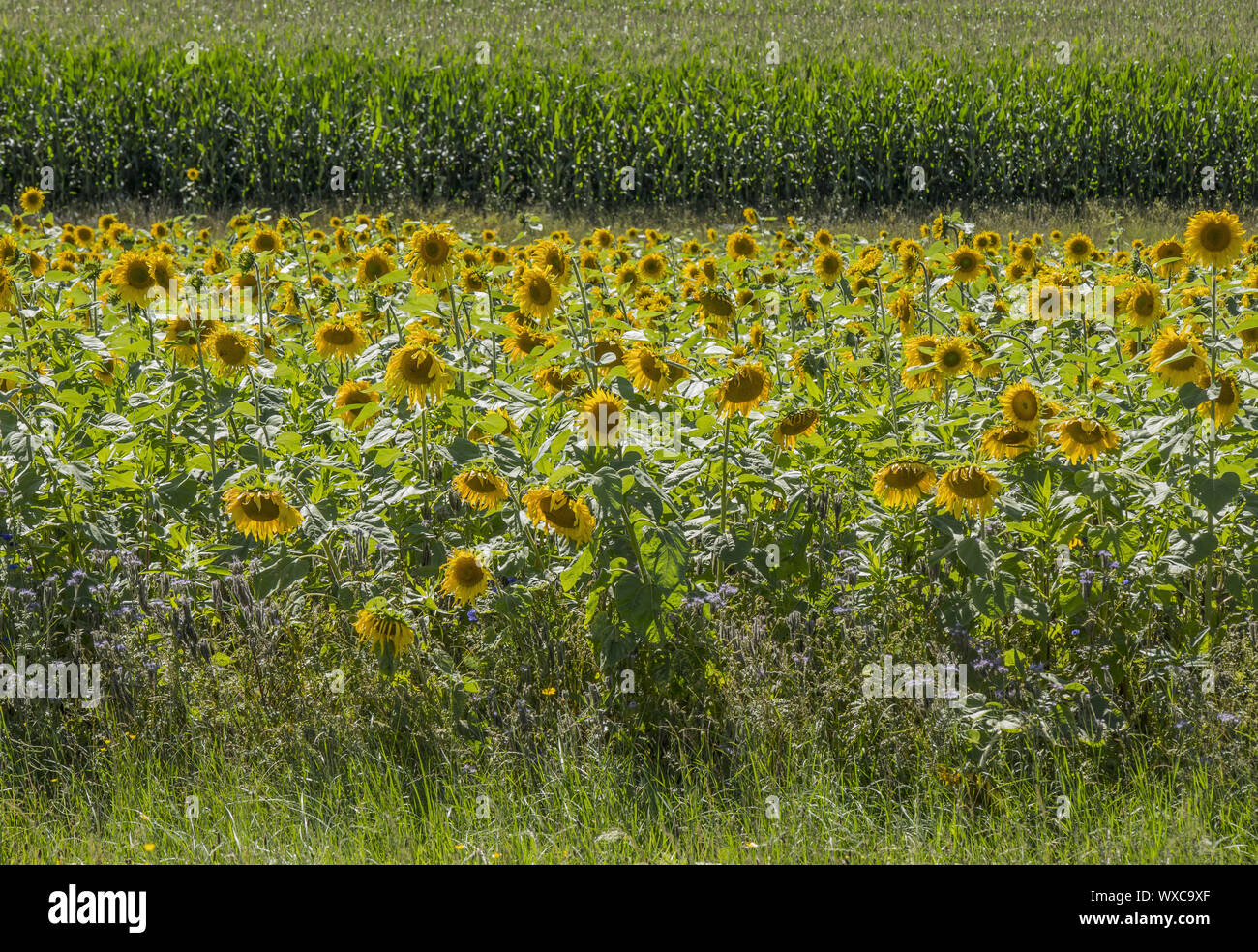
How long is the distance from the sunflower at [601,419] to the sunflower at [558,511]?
0.56 feet

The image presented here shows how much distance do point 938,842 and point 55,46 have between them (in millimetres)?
20777

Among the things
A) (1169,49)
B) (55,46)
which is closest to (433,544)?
(55,46)

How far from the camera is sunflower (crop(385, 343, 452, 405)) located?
304 centimetres

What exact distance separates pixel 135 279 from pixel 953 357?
2.60 m

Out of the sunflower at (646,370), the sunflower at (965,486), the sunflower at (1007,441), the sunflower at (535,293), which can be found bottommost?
the sunflower at (965,486)

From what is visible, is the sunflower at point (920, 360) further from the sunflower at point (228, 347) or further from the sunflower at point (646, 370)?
the sunflower at point (228, 347)

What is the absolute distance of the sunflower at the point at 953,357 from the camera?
10.8 ft

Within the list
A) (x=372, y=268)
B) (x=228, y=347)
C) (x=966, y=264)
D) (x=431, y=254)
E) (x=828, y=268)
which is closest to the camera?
(x=228, y=347)

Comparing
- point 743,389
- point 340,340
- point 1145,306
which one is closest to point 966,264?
point 1145,306

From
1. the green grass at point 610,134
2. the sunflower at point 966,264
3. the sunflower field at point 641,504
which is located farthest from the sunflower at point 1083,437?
the green grass at point 610,134

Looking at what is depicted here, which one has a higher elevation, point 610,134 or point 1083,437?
point 610,134

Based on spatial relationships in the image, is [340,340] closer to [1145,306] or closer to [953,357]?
[953,357]

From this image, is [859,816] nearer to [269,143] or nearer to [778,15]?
[269,143]

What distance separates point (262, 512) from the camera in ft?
9.41
